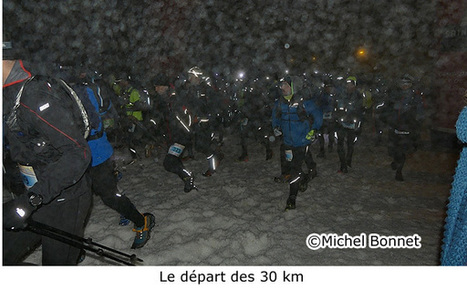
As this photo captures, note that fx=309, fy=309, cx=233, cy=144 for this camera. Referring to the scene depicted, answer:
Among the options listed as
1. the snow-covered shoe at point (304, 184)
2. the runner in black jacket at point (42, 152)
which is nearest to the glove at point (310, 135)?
the snow-covered shoe at point (304, 184)

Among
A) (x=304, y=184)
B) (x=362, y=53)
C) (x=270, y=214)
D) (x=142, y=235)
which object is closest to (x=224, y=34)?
(x=362, y=53)

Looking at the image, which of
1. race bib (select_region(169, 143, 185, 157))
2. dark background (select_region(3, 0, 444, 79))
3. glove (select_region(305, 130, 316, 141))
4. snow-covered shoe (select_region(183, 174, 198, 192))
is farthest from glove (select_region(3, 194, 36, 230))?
glove (select_region(305, 130, 316, 141))

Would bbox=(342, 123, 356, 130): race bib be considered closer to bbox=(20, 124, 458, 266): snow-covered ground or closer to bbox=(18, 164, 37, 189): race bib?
bbox=(20, 124, 458, 266): snow-covered ground

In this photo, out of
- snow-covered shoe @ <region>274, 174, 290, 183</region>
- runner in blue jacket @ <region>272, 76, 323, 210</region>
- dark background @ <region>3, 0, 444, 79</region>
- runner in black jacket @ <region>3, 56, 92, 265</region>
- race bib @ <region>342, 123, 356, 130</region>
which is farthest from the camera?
dark background @ <region>3, 0, 444, 79</region>

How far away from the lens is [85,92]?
124 inches

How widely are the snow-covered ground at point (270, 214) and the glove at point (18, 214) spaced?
173 cm

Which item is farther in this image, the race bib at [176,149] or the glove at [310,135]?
the race bib at [176,149]

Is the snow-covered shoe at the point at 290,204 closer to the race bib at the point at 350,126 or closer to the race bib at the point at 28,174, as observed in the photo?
the race bib at the point at 350,126

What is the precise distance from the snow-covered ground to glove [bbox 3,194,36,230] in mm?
1733

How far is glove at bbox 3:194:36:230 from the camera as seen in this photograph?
2.01 metres

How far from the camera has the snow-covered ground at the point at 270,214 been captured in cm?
375

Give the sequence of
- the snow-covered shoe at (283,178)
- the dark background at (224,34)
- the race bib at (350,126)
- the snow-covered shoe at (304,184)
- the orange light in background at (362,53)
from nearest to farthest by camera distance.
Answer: the snow-covered shoe at (304,184) → the snow-covered shoe at (283,178) → the race bib at (350,126) → the dark background at (224,34) → the orange light in background at (362,53)

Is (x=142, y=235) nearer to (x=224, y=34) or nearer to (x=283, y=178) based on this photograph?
(x=283, y=178)

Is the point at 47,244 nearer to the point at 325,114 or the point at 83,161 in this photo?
the point at 83,161
